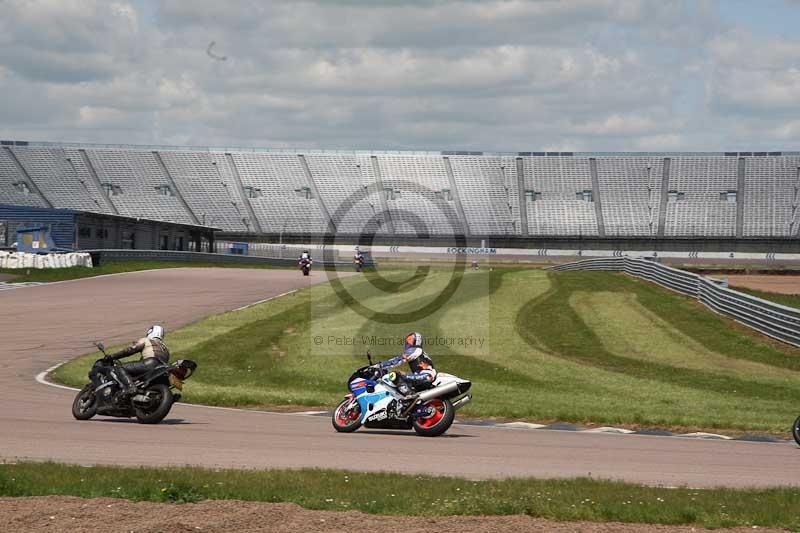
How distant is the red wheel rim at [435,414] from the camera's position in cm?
1537

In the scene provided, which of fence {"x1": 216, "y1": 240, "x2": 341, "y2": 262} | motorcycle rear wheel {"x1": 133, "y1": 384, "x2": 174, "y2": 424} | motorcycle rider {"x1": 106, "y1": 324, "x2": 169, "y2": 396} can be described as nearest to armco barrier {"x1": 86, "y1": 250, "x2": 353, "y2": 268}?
fence {"x1": 216, "y1": 240, "x2": 341, "y2": 262}

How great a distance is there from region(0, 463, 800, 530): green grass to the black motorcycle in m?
4.83

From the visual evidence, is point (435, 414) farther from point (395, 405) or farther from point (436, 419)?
point (395, 405)

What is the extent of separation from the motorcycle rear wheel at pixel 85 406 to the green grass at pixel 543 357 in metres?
3.67

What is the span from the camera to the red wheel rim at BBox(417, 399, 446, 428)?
50.4 feet

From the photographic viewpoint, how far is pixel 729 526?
29.2 ft

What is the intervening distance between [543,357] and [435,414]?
1158 cm

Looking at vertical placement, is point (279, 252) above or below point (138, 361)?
above

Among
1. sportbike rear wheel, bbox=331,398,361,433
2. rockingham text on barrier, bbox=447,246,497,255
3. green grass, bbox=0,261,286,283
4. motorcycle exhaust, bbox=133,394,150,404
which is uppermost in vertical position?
rockingham text on barrier, bbox=447,246,497,255

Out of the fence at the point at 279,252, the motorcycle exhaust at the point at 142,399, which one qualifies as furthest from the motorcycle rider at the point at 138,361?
the fence at the point at 279,252

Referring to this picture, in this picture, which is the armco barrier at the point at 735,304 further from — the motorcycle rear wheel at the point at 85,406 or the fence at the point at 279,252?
the fence at the point at 279,252

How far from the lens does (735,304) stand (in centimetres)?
3312

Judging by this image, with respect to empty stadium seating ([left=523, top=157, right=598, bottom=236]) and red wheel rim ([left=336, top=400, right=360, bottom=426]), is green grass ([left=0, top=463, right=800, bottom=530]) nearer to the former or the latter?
red wheel rim ([left=336, top=400, right=360, bottom=426])

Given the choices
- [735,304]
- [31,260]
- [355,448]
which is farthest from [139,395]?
[31,260]
